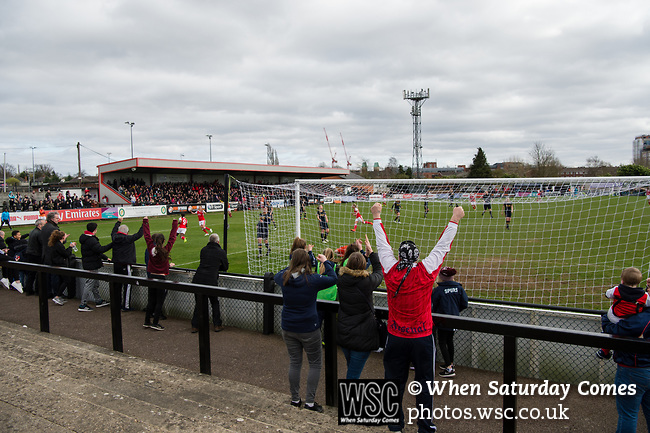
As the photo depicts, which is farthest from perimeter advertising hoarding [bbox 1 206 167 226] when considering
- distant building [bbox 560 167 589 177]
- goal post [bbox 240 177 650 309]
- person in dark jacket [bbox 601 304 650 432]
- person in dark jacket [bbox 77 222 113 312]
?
distant building [bbox 560 167 589 177]

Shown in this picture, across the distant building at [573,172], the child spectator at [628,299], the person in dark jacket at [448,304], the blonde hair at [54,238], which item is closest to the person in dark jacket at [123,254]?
the blonde hair at [54,238]

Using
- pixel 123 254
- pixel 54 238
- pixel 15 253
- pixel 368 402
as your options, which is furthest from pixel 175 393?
pixel 15 253

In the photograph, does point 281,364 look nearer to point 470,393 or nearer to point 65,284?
point 470,393

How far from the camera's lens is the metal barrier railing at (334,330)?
3088 mm

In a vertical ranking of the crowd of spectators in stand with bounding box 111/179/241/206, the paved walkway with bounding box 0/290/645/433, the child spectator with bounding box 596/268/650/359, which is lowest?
the paved walkway with bounding box 0/290/645/433

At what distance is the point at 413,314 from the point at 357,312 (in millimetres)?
682

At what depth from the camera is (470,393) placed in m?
4.69

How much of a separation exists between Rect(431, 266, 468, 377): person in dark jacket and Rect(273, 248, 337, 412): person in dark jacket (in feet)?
5.51

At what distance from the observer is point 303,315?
4.03m

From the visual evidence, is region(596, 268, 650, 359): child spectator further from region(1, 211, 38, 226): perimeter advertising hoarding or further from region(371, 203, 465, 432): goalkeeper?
region(1, 211, 38, 226): perimeter advertising hoarding

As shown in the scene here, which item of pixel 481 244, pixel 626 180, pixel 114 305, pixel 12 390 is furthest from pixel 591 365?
pixel 481 244

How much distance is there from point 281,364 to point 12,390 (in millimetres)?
2930

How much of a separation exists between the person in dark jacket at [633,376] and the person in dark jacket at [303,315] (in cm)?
254

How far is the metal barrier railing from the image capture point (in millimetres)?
3088
